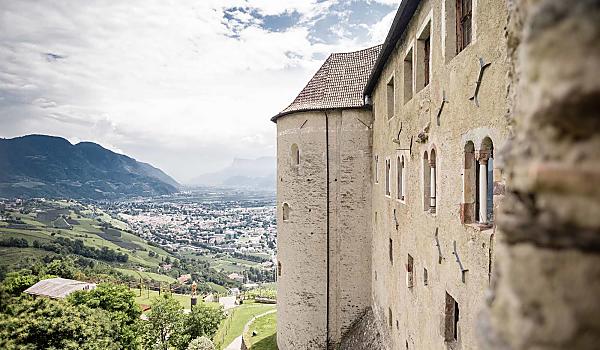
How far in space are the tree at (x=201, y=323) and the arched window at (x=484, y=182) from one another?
79.5 ft

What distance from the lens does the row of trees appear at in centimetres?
1575

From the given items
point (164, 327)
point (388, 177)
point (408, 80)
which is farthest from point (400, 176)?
point (164, 327)

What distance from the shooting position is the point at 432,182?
6.86 metres

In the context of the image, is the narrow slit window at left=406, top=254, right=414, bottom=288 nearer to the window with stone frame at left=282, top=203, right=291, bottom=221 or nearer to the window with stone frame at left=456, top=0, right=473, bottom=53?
the window with stone frame at left=456, top=0, right=473, bottom=53

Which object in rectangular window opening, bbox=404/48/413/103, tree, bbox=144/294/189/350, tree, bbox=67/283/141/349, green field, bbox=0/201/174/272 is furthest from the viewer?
green field, bbox=0/201/174/272

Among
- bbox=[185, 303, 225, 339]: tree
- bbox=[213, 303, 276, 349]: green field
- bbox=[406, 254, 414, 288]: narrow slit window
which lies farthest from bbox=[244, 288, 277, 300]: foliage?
bbox=[406, 254, 414, 288]: narrow slit window

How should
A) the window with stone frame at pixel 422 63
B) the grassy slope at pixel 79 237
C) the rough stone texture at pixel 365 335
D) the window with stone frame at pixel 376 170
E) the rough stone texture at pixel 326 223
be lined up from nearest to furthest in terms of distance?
1. the window with stone frame at pixel 422 63
2. the rough stone texture at pixel 365 335
3. the window with stone frame at pixel 376 170
4. the rough stone texture at pixel 326 223
5. the grassy slope at pixel 79 237

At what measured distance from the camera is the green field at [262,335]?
709 inches

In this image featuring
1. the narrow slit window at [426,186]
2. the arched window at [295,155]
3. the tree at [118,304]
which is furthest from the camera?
the tree at [118,304]

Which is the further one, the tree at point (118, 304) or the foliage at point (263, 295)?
the foliage at point (263, 295)

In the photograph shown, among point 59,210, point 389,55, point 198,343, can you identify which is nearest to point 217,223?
point 59,210

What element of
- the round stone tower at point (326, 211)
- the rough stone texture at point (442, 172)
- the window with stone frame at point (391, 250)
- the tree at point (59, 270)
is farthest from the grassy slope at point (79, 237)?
the rough stone texture at point (442, 172)

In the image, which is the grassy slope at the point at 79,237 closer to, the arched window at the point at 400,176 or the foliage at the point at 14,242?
the foliage at the point at 14,242

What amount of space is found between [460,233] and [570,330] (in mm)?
4303
